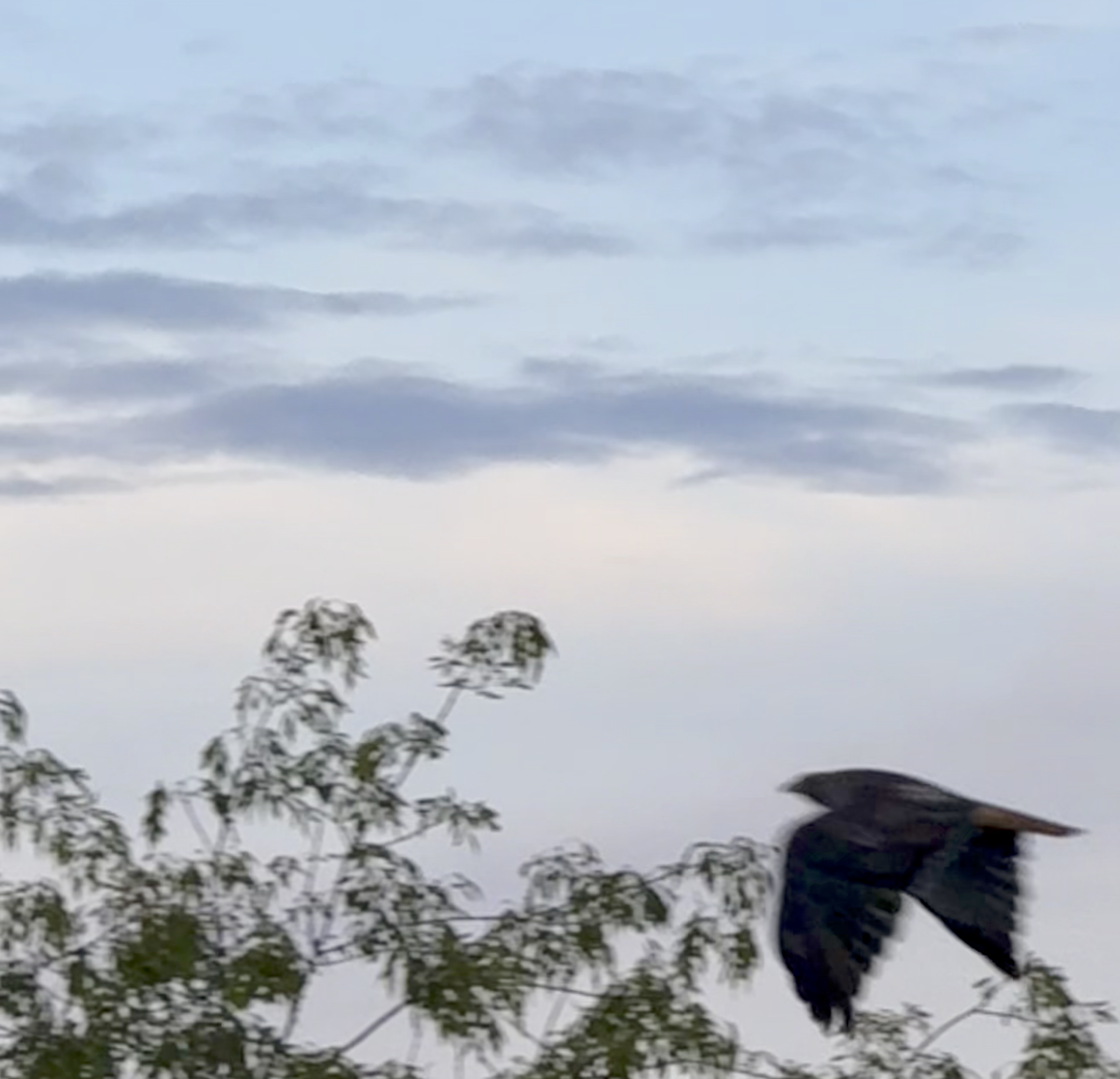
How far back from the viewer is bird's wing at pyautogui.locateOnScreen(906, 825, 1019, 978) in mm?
16844

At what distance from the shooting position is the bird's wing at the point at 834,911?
53.8ft

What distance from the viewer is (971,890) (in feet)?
55.7

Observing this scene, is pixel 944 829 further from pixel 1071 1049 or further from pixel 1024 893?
pixel 1071 1049

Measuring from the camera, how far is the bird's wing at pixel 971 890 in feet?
55.3

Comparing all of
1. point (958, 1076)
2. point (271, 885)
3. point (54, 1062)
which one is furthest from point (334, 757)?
point (958, 1076)

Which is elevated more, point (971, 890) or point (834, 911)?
point (971, 890)

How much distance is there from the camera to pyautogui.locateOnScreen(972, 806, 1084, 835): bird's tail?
642 inches

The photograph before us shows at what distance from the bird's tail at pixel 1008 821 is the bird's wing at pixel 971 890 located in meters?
0.08

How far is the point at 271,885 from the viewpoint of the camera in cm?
1941

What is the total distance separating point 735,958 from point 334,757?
Answer: 1920 millimetres

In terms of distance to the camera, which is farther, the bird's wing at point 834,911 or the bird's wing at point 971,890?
the bird's wing at point 971,890

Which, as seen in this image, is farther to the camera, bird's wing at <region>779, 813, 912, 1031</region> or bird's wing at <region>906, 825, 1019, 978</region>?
bird's wing at <region>906, 825, 1019, 978</region>

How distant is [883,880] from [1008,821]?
21.4 inches

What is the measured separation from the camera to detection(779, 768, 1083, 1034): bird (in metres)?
16.5
